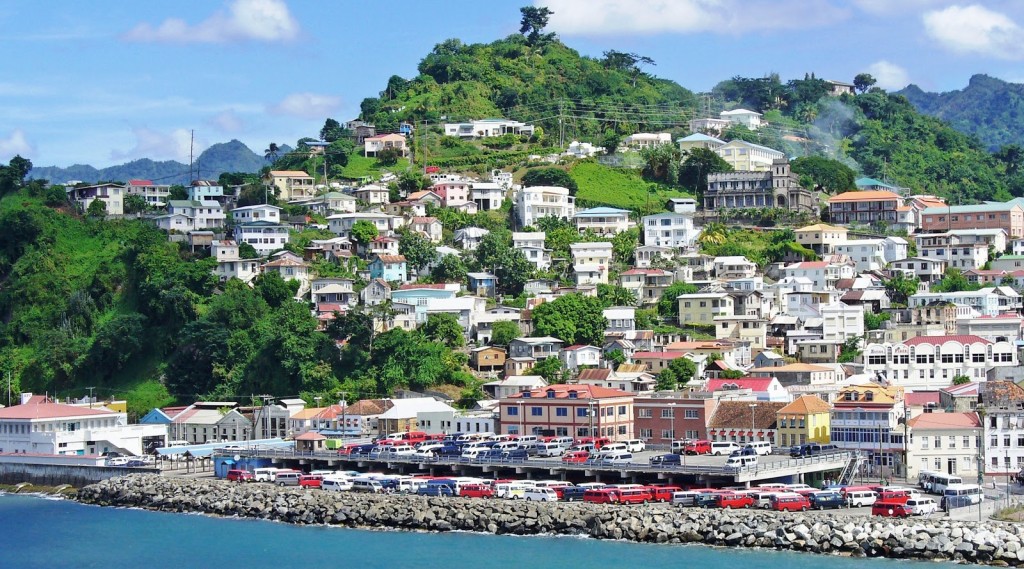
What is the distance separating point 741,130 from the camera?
280 feet

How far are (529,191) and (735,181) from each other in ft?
33.7

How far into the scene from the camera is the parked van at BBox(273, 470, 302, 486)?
4256 centimetres

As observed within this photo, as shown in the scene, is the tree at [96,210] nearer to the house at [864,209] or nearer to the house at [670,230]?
the house at [670,230]

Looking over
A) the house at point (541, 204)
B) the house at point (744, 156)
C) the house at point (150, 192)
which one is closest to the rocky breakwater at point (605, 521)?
the house at point (541, 204)

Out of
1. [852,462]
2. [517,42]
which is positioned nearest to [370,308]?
[852,462]

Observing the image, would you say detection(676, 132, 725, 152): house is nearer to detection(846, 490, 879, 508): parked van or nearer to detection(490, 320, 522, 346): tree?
detection(490, 320, 522, 346): tree

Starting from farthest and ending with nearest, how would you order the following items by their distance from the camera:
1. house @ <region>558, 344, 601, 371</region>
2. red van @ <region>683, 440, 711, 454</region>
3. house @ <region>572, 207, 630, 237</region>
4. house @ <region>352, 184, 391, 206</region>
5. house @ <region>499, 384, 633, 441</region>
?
house @ <region>352, 184, 391, 206</region> → house @ <region>572, 207, 630, 237</region> → house @ <region>558, 344, 601, 371</region> → house @ <region>499, 384, 633, 441</region> → red van @ <region>683, 440, 711, 454</region>

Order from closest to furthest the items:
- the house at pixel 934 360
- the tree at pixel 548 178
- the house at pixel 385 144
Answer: the house at pixel 934 360 < the tree at pixel 548 178 < the house at pixel 385 144

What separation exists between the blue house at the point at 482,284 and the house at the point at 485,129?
70.9ft

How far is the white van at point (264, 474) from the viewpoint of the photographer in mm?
43312

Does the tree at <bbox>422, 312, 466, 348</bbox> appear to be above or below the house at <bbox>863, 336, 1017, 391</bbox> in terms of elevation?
above

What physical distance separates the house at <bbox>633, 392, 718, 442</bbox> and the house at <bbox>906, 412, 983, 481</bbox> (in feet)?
21.9

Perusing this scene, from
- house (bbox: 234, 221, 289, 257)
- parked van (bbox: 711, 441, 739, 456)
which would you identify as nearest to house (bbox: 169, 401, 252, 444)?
house (bbox: 234, 221, 289, 257)

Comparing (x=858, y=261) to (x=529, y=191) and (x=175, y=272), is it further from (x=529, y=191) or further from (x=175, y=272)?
(x=175, y=272)
